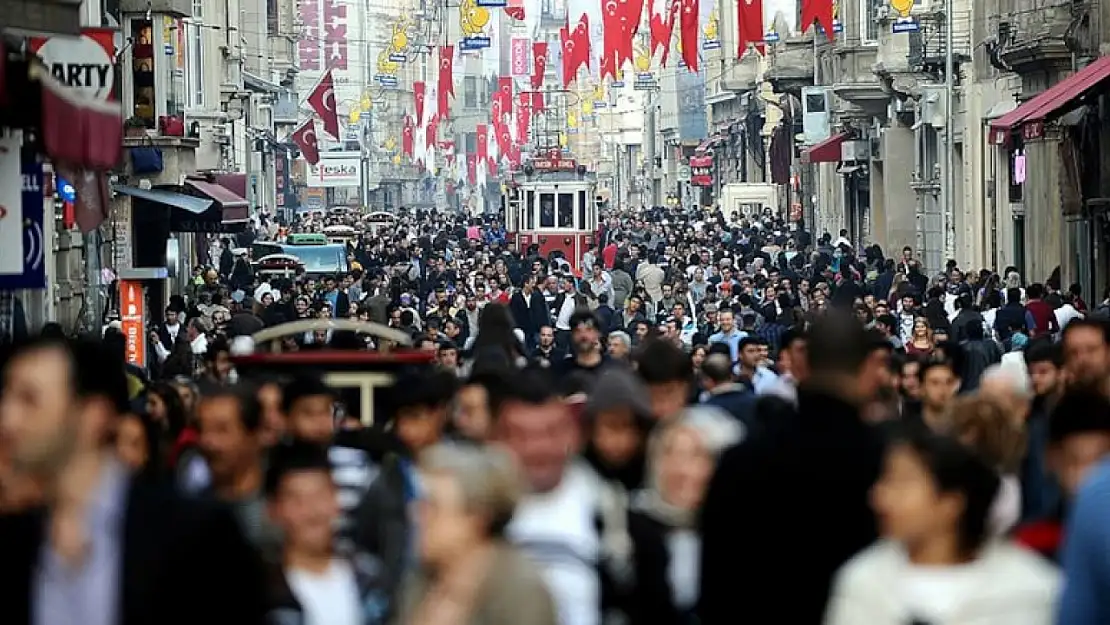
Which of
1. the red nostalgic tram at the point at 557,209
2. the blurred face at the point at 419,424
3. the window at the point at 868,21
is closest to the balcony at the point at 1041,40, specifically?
the window at the point at 868,21

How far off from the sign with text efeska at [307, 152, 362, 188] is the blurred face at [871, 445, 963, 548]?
327 ft

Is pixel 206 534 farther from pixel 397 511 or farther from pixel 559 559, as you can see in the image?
pixel 397 511

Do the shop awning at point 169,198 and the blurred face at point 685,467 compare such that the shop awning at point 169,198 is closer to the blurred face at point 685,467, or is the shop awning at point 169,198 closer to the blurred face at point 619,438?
the blurred face at point 619,438

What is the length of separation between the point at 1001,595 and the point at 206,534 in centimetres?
204

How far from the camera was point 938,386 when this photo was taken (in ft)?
40.5

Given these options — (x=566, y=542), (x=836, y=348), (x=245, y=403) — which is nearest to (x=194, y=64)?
(x=245, y=403)

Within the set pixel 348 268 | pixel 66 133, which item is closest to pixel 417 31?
pixel 348 268

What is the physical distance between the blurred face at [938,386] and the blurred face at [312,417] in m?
3.67

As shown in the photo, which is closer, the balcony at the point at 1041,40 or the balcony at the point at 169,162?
the balcony at the point at 169,162

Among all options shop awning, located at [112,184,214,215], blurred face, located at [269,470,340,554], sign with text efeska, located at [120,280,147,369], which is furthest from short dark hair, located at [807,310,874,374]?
shop awning, located at [112,184,214,215]

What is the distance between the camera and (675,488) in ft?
25.9

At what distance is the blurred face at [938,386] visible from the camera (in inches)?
479

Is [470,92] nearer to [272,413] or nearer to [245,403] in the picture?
[272,413]

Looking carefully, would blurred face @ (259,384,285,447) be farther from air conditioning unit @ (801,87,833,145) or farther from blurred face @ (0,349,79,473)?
air conditioning unit @ (801,87,833,145)
